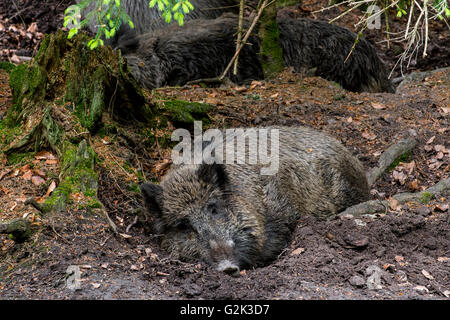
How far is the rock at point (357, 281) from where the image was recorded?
4.10m

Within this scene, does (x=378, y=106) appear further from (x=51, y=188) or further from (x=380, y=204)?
(x=51, y=188)

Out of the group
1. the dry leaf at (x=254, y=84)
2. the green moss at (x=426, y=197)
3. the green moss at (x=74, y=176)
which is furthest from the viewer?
the dry leaf at (x=254, y=84)

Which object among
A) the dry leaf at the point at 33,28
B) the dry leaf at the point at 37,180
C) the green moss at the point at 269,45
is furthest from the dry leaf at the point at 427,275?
the dry leaf at the point at 33,28

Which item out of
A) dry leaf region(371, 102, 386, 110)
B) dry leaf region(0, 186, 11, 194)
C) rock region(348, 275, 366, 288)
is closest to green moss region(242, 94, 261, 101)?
dry leaf region(371, 102, 386, 110)

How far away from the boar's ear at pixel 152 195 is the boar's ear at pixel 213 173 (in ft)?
1.32

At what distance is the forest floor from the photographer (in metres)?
4.02

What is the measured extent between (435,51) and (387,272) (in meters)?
8.85

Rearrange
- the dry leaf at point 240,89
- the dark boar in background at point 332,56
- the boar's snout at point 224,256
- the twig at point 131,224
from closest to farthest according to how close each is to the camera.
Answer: the boar's snout at point 224,256 < the twig at point 131,224 < the dry leaf at point 240,89 < the dark boar in background at point 332,56

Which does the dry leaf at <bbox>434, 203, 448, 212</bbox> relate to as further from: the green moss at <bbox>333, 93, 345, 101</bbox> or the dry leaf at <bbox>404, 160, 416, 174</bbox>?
the green moss at <bbox>333, 93, 345, 101</bbox>

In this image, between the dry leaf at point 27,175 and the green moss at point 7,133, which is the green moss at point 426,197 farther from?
the green moss at point 7,133

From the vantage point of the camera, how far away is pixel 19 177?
5.25 metres

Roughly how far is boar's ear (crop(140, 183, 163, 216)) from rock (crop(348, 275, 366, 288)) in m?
1.82

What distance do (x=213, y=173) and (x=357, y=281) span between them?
1.58 metres

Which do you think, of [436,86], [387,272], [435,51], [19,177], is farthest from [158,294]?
[435,51]
